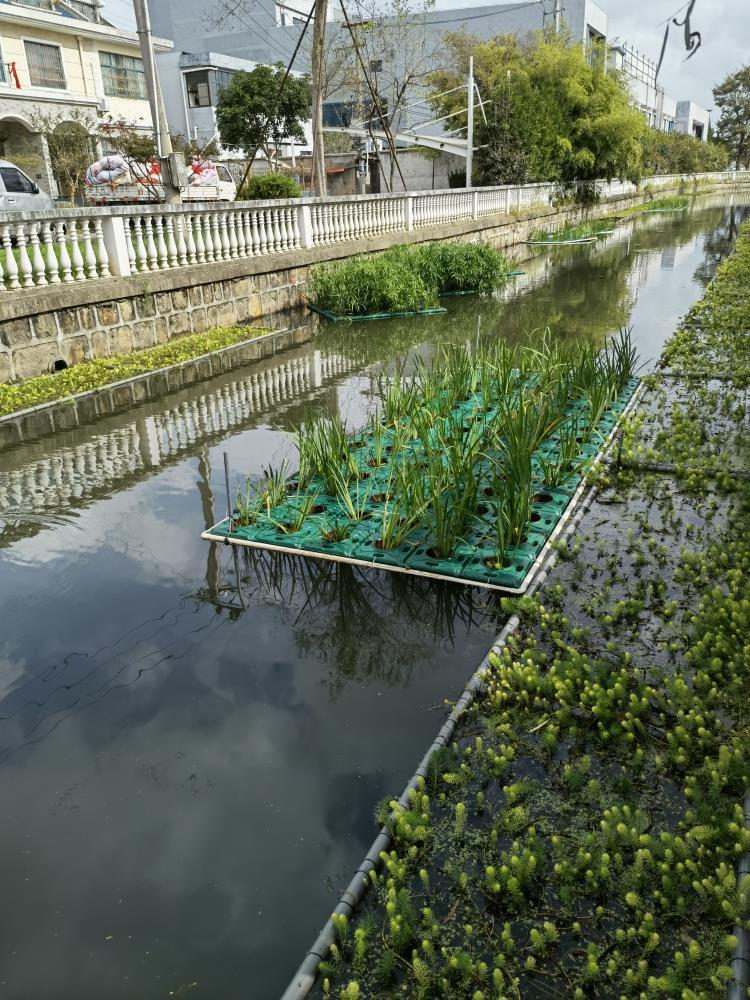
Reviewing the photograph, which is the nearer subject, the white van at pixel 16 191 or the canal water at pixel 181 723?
the canal water at pixel 181 723

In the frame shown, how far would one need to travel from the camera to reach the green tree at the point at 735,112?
68.2 meters

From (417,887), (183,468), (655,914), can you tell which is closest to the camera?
(655,914)

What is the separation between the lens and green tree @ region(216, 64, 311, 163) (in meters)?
34.0

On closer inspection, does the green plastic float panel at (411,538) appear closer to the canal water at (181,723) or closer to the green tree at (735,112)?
the canal water at (181,723)

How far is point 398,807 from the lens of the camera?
2.32 m

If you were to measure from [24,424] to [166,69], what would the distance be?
3842 cm

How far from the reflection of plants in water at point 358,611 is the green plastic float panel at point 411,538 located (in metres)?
0.07

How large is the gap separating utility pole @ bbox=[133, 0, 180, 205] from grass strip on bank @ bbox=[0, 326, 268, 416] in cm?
178

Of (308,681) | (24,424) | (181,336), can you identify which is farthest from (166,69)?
(308,681)

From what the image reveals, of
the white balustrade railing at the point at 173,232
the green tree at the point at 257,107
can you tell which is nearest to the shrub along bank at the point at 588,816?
the white balustrade railing at the point at 173,232

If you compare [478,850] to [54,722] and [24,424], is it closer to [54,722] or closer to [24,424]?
[54,722]

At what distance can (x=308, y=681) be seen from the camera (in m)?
3.13

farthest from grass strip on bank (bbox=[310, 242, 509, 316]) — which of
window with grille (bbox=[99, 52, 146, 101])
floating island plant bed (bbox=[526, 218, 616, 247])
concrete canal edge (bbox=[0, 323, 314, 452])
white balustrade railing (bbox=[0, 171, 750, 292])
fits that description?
window with grille (bbox=[99, 52, 146, 101])

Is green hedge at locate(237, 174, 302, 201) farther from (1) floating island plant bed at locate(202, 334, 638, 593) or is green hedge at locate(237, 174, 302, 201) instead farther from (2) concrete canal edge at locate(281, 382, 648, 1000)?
(2) concrete canal edge at locate(281, 382, 648, 1000)
